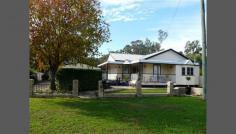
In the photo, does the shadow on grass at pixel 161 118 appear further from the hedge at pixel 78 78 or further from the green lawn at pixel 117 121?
the hedge at pixel 78 78

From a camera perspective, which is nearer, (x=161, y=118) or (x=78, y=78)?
(x=161, y=118)

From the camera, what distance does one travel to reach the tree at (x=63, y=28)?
21.1 meters

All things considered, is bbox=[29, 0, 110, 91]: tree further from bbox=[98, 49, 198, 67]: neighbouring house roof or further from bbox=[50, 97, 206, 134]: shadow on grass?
bbox=[98, 49, 198, 67]: neighbouring house roof

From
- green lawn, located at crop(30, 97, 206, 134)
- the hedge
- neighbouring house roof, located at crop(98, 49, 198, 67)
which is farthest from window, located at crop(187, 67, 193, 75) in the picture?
green lawn, located at crop(30, 97, 206, 134)

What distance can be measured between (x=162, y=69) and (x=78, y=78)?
18.7m

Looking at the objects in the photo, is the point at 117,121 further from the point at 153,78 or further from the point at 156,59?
the point at 156,59

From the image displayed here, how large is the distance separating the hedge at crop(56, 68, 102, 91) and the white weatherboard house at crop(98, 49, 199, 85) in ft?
42.0

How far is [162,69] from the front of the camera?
42.6 m

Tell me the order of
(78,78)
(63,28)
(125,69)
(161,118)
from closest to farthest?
(161,118)
(63,28)
(78,78)
(125,69)

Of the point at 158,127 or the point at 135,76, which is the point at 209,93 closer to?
the point at 158,127

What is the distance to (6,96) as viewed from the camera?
3.26 meters

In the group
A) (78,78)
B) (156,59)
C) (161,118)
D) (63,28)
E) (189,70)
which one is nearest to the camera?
(161,118)

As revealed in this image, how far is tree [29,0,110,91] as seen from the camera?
69.3 ft

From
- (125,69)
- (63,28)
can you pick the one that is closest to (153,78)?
(125,69)
